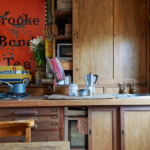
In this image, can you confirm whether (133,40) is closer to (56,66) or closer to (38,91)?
(56,66)

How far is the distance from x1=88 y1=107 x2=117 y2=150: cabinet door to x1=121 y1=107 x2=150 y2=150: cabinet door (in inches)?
4.5

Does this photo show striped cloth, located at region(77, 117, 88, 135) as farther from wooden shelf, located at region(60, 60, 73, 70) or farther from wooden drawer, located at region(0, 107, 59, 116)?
wooden shelf, located at region(60, 60, 73, 70)

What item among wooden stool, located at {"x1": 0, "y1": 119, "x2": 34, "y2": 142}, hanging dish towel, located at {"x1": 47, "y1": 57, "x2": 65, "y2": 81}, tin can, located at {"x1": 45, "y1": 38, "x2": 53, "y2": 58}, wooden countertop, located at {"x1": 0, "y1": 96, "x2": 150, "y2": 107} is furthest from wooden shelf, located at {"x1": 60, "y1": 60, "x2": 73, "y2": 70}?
wooden stool, located at {"x1": 0, "y1": 119, "x2": 34, "y2": 142}

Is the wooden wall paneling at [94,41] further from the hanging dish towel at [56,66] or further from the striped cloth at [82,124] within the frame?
the striped cloth at [82,124]

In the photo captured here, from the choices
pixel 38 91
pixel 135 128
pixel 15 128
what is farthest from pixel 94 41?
pixel 15 128

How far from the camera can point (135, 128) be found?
1.69m

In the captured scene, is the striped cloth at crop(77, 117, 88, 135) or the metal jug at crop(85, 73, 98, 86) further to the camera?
the metal jug at crop(85, 73, 98, 86)

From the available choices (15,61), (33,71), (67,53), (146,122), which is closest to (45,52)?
(67,53)

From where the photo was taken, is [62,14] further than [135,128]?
Yes

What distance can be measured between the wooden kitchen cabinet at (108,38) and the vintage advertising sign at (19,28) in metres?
0.82

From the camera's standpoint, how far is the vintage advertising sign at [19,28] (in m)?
2.48

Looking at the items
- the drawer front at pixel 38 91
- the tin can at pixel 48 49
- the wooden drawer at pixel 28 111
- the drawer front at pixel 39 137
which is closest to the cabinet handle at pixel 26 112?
the wooden drawer at pixel 28 111

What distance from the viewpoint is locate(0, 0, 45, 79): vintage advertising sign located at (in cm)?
248

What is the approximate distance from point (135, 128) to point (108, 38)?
1278mm
